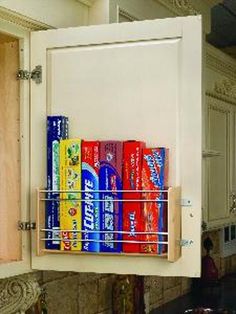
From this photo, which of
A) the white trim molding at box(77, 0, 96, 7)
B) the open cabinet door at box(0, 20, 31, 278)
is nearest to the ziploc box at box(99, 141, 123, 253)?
the open cabinet door at box(0, 20, 31, 278)

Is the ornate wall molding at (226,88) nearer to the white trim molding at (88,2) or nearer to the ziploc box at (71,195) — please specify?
the white trim molding at (88,2)

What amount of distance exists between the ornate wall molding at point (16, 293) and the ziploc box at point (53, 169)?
0.53ft

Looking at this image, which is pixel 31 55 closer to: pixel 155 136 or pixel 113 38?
pixel 113 38

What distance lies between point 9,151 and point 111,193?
343 millimetres

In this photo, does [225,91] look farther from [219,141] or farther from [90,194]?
[90,194]

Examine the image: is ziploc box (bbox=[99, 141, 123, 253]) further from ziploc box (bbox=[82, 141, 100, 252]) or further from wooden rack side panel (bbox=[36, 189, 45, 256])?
wooden rack side panel (bbox=[36, 189, 45, 256])

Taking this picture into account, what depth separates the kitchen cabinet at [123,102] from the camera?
4.79 feet

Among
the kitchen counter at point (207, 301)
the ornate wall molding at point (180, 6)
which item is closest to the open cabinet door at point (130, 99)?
the ornate wall molding at point (180, 6)

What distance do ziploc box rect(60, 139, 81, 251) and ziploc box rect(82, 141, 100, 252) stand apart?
0.05 feet

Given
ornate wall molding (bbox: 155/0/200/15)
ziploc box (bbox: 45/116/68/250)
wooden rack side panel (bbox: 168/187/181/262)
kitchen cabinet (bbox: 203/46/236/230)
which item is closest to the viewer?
wooden rack side panel (bbox: 168/187/181/262)

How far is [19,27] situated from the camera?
1577 mm

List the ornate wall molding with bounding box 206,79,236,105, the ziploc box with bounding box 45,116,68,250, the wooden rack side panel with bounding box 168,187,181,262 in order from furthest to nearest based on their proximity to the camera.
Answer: the ornate wall molding with bounding box 206,79,236,105
the ziploc box with bounding box 45,116,68,250
the wooden rack side panel with bounding box 168,187,181,262

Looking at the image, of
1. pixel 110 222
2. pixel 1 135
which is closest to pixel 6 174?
pixel 1 135

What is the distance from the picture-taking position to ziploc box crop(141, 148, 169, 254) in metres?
1.43
